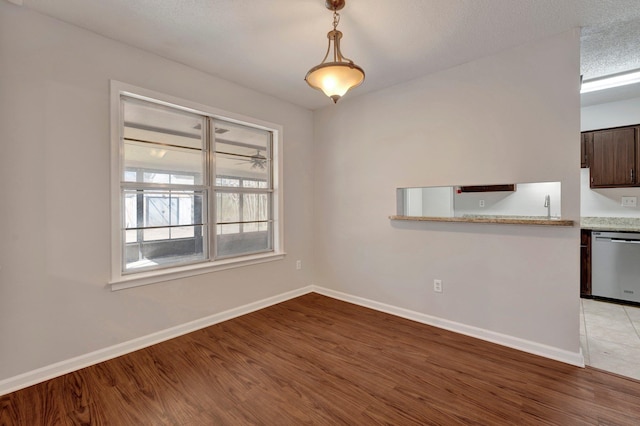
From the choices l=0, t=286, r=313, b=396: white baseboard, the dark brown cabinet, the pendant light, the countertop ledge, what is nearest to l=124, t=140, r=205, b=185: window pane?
l=0, t=286, r=313, b=396: white baseboard

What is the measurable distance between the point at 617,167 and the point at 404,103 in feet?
10.3

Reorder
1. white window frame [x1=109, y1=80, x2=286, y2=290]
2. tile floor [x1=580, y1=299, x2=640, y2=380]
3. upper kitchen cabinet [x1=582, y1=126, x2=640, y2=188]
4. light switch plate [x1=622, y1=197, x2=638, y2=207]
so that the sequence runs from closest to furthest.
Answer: tile floor [x1=580, y1=299, x2=640, y2=380] → white window frame [x1=109, y1=80, x2=286, y2=290] → upper kitchen cabinet [x1=582, y1=126, x2=640, y2=188] → light switch plate [x1=622, y1=197, x2=638, y2=207]

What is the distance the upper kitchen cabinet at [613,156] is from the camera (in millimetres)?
3703

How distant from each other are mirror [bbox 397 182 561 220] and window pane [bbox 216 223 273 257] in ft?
5.62

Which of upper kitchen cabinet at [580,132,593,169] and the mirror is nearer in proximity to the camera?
the mirror

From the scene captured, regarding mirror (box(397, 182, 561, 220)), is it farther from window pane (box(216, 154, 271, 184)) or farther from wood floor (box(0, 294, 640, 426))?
window pane (box(216, 154, 271, 184))

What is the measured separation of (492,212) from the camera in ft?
A: 12.6

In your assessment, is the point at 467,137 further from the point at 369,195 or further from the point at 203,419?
the point at 203,419

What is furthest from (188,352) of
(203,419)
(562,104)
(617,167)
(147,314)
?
(617,167)

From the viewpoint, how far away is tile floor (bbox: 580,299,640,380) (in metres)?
2.21

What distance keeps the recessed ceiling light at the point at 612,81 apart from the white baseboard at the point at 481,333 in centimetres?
289

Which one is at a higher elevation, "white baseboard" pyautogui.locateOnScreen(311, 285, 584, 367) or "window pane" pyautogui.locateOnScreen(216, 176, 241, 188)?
"window pane" pyautogui.locateOnScreen(216, 176, 241, 188)

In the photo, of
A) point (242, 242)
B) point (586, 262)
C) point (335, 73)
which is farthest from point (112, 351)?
point (586, 262)

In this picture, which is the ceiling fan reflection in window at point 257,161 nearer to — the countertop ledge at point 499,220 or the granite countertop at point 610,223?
the countertop ledge at point 499,220
